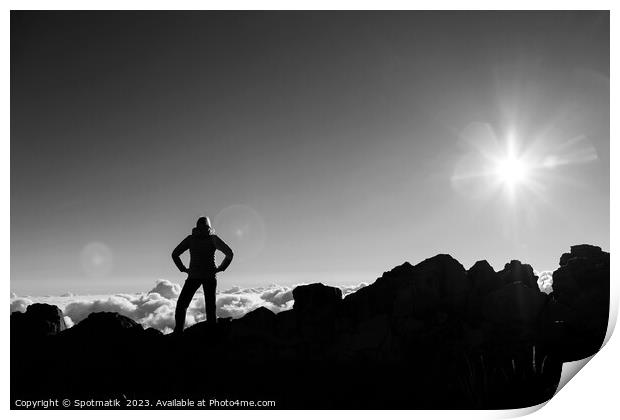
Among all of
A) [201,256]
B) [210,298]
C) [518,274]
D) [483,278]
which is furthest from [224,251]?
[518,274]

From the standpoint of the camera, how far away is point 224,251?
8.15 m

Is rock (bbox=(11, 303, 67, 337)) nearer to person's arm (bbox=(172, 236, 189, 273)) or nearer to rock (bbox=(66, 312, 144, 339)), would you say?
rock (bbox=(66, 312, 144, 339))

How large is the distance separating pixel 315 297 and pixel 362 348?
5.18 feet

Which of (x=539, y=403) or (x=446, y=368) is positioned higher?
(x=446, y=368)

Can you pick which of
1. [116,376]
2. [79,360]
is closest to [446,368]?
[116,376]

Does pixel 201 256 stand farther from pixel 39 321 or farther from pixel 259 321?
pixel 39 321

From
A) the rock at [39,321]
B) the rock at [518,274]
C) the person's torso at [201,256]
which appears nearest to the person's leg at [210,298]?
the person's torso at [201,256]

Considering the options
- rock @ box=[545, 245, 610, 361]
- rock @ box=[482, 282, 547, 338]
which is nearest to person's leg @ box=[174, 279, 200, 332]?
rock @ box=[482, 282, 547, 338]

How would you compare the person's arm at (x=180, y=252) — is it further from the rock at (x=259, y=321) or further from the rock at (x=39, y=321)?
the rock at (x=39, y=321)

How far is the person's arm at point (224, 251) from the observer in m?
8.12

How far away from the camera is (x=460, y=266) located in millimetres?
10414

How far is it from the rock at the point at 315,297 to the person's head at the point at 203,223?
2.90 meters
